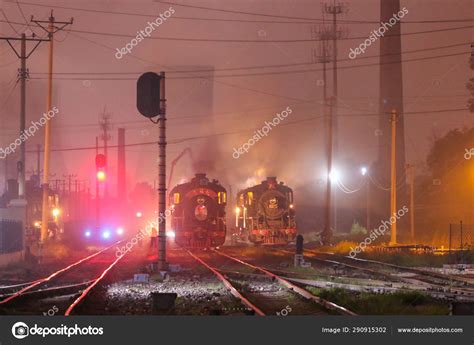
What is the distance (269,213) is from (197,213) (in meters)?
6.17

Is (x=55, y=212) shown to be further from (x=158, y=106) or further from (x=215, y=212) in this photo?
(x=158, y=106)

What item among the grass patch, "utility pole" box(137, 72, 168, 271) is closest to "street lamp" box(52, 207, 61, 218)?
"utility pole" box(137, 72, 168, 271)

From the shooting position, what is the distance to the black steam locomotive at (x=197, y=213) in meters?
37.7

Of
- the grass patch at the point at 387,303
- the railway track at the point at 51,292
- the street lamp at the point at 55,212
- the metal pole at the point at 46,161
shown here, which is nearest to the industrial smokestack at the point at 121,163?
the street lamp at the point at 55,212

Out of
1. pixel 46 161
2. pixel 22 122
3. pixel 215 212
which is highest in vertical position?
pixel 22 122

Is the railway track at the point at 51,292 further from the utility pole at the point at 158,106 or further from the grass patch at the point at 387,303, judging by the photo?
the grass patch at the point at 387,303

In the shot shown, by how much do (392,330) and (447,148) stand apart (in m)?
47.3

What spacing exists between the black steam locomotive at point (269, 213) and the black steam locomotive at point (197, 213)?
166 inches

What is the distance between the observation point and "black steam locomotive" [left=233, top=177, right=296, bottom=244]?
42.2 meters

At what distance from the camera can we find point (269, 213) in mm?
42219

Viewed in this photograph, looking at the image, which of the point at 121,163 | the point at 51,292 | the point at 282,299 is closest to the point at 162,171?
the point at 51,292

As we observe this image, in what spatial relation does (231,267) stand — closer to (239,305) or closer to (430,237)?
(239,305)

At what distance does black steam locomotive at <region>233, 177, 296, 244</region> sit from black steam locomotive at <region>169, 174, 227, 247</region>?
13.8ft

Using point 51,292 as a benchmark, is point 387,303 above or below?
above
